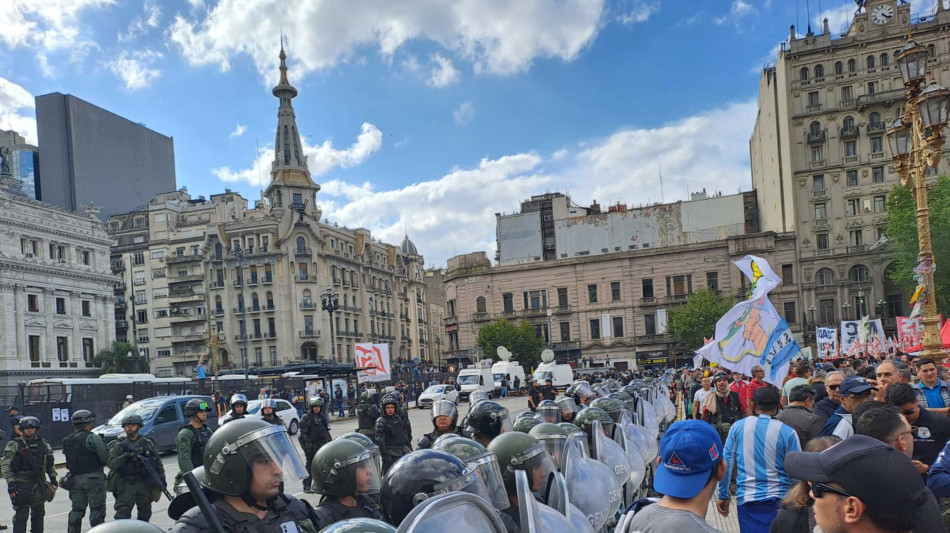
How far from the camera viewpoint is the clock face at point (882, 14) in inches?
2136

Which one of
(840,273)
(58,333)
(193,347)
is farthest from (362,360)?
(193,347)

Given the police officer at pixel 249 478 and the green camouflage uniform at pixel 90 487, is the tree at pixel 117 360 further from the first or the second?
the police officer at pixel 249 478

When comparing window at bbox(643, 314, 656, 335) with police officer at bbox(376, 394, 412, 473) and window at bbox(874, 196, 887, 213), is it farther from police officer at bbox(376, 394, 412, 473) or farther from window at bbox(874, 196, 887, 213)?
police officer at bbox(376, 394, 412, 473)

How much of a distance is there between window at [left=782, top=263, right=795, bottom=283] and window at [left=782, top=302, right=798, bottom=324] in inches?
68.3

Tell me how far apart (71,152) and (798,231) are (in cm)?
7128

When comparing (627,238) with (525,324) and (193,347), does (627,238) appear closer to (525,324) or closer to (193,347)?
(525,324)

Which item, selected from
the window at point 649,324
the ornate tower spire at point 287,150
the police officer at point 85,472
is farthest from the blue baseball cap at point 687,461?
the ornate tower spire at point 287,150

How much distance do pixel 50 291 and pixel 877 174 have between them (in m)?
59.8

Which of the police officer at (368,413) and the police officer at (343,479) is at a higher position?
the police officer at (343,479)

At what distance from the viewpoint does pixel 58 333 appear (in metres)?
53.8

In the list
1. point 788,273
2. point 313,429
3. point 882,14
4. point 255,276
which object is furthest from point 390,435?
point 255,276

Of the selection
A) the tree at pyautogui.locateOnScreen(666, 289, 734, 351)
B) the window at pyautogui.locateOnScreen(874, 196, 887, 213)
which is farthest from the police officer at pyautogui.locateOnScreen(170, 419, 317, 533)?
the window at pyautogui.locateOnScreen(874, 196, 887, 213)

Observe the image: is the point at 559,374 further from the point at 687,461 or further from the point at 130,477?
the point at 687,461

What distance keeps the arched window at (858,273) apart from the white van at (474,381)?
29.8 m
